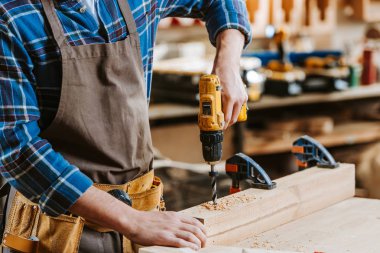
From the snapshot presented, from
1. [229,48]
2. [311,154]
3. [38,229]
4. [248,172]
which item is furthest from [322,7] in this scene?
[38,229]

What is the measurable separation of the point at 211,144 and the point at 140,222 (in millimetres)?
332

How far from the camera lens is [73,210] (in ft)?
4.96

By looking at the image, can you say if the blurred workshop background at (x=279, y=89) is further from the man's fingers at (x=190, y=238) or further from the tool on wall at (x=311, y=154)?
the man's fingers at (x=190, y=238)

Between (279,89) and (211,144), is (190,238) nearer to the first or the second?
(211,144)

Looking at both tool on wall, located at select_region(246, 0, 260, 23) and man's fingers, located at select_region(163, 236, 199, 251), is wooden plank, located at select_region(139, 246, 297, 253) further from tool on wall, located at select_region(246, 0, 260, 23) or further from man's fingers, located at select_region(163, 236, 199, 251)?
tool on wall, located at select_region(246, 0, 260, 23)

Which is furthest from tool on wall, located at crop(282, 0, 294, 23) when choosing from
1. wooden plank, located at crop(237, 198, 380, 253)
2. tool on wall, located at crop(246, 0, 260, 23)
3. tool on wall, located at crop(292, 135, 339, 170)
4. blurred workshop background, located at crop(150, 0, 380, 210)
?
wooden plank, located at crop(237, 198, 380, 253)

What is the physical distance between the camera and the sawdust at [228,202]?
1.70 metres

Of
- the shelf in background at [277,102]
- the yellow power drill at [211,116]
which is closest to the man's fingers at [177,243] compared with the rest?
the yellow power drill at [211,116]

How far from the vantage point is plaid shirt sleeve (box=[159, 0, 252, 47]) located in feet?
6.50

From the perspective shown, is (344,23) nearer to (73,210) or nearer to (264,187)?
(264,187)

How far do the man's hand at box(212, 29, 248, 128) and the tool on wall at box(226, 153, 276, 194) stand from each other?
0.12 meters

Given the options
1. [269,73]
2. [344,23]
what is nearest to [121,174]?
[269,73]

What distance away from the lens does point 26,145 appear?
1.49 m

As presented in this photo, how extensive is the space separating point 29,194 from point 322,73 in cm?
368
